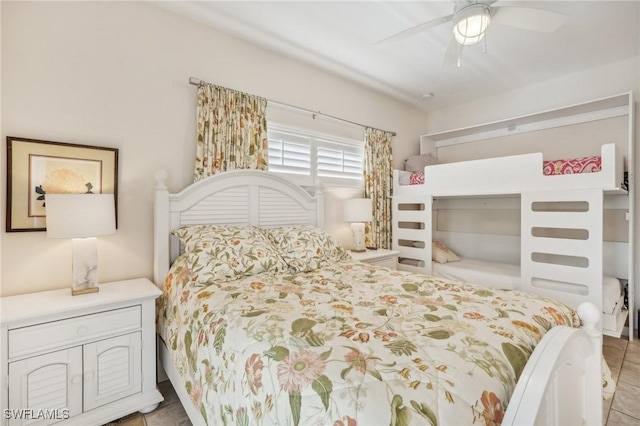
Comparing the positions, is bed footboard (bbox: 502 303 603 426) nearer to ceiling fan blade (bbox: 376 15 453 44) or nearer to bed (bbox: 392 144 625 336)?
bed (bbox: 392 144 625 336)

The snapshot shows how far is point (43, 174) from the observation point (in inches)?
68.4

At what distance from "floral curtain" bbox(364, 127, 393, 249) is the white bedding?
703mm

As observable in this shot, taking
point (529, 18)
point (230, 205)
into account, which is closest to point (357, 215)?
point (230, 205)

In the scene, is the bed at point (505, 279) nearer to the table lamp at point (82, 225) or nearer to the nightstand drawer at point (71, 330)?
the nightstand drawer at point (71, 330)

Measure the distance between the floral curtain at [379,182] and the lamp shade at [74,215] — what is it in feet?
8.49

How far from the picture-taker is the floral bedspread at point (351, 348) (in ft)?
2.48

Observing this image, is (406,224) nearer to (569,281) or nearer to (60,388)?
(569,281)

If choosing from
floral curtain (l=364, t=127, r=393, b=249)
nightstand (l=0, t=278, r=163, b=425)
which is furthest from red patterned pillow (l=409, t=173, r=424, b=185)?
nightstand (l=0, t=278, r=163, b=425)

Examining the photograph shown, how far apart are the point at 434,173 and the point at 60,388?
11.1 feet

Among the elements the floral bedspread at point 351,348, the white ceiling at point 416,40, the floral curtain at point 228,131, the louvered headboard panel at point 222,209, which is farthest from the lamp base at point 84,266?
the white ceiling at point 416,40

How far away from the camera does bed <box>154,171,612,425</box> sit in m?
0.77

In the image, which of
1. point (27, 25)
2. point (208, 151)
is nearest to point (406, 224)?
point (208, 151)

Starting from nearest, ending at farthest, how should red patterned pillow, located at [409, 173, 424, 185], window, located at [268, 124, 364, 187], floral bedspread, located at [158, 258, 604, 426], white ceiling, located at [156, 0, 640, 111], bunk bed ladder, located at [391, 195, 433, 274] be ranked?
1. floral bedspread, located at [158, 258, 604, 426]
2. white ceiling, located at [156, 0, 640, 111]
3. window, located at [268, 124, 364, 187]
4. bunk bed ladder, located at [391, 195, 433, 274]
5. red patterned pillow, located at [409, 173, 424, 185]

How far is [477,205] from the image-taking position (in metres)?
3.88
